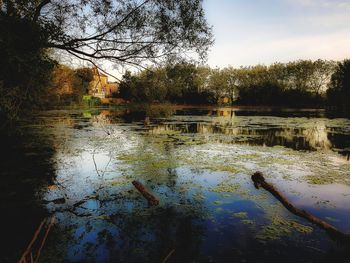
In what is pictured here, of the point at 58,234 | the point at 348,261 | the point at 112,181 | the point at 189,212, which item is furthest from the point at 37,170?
the point at 348,261

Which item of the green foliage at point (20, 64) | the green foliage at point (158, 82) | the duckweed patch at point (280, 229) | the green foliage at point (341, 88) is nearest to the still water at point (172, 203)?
the duckweed patch at point (280, 229)

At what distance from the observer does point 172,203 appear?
6.73 metres

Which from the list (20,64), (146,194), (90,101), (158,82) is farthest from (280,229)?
(90,101)

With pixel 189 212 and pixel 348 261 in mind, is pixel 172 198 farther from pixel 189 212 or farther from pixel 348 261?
pixel 348 261

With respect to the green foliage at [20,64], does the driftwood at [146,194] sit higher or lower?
lower

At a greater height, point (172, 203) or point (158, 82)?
point (158, 82)

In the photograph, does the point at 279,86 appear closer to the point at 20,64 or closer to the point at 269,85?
the point at 269,85

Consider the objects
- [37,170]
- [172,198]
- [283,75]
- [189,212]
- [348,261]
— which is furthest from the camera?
[283,75]

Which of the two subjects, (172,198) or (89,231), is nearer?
(89,231)

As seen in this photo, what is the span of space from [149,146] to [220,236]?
863 cm

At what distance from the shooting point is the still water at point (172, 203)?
4.79 m

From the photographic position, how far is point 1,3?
6.62 m

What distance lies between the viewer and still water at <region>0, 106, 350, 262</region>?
15.7 feet

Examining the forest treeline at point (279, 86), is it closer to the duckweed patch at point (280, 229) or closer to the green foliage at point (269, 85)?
the green foliage at point (269, 85)
